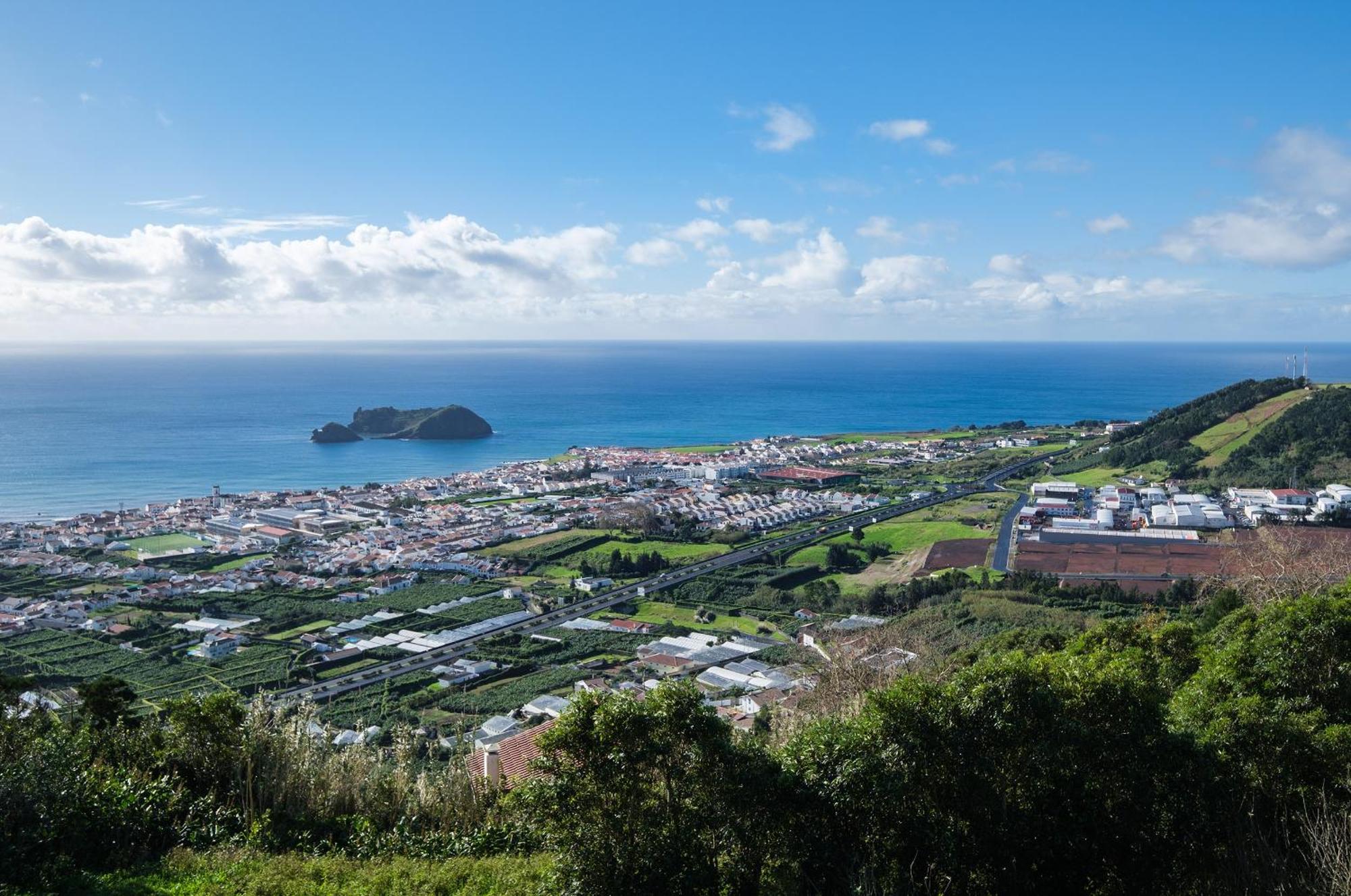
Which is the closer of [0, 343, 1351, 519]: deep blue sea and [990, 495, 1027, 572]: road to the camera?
[990, 495, 1027, 572]: road

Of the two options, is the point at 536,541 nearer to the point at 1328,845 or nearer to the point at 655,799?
the point at 655,799

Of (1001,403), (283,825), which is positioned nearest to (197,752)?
(283,825)

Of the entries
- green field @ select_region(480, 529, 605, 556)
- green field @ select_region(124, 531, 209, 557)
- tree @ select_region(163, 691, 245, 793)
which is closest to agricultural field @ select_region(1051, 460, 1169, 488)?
green field @ select_region(480, 529, 605, 556)

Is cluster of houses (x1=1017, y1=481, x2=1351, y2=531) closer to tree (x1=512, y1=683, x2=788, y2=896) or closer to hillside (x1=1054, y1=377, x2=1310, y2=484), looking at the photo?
hillside (x1=1054, y1=377, x2=1310, y2=484)

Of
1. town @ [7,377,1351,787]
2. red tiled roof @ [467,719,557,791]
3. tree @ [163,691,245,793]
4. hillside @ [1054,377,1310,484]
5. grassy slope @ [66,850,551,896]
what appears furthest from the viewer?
hillside @ [1054,377,1310,484]

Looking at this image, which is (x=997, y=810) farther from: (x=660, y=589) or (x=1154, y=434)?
(x=1154, y=434)

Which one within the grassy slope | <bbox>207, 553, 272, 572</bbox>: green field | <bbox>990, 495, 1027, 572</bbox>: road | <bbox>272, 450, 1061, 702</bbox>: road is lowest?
<bbox>207, 553, 272, 572</bbox>: green field

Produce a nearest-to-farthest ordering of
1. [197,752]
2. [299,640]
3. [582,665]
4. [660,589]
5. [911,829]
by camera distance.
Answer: [911,829] < [197,752] < [582,665] < [299,640] < [660,589]
